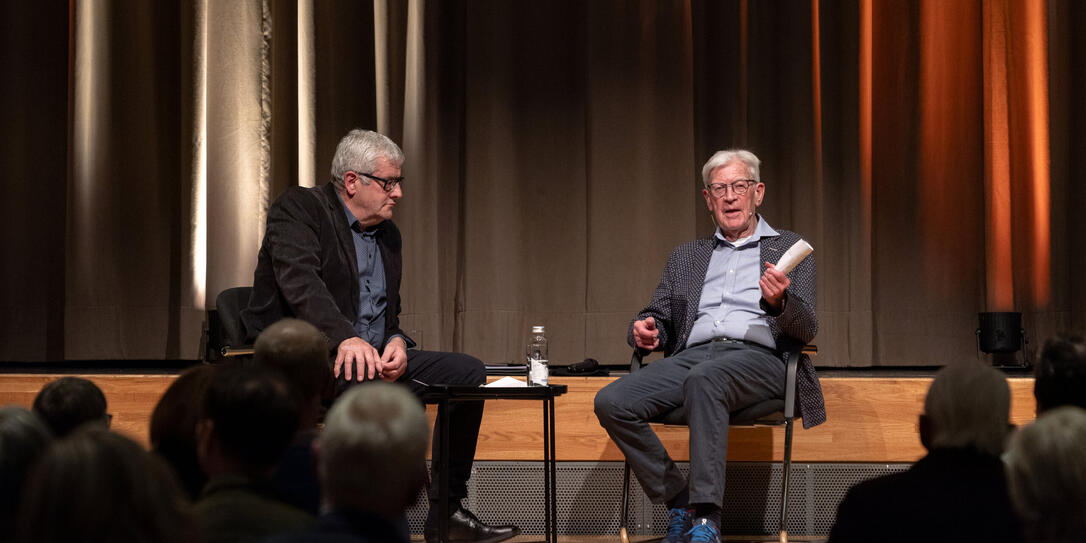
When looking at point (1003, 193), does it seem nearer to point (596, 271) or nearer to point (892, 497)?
point (596, 271)

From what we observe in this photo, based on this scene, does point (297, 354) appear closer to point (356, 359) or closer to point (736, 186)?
point (356, 359)

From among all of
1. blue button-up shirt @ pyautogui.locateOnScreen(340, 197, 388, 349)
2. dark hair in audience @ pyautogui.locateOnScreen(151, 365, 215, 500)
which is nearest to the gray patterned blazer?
blue button-up shirt @ pyautogui.locateOnScreen(340, 197, 388, 349)

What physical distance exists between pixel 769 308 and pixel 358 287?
128 centimetres

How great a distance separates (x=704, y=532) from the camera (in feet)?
8.98

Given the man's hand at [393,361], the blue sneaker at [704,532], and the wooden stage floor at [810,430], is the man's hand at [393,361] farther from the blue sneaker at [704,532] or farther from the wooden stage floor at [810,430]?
the blue sneaker at [704,532]

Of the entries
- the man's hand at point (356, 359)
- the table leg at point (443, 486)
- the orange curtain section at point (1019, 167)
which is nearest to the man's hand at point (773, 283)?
the table leg at point (443, 486)

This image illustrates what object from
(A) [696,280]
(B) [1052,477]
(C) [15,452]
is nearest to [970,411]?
(B) [1052,477]

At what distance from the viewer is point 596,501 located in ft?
11.6

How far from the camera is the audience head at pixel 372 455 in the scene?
1.14 m

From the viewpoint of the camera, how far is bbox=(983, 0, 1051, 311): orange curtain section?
4.23m

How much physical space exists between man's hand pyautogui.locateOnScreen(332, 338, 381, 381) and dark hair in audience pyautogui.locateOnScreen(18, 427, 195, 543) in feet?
5.92

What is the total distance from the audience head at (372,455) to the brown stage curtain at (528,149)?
10.5ft

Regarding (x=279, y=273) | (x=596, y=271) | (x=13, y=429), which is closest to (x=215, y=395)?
(x=13, y=429)

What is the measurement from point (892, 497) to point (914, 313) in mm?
3151
